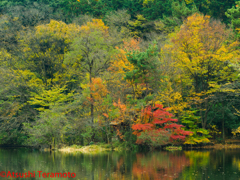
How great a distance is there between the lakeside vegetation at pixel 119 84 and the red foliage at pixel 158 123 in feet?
0.27

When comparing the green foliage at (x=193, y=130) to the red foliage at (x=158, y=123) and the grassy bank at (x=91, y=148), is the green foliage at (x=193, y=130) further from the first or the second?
the grassy bank at (x=91, y=148)

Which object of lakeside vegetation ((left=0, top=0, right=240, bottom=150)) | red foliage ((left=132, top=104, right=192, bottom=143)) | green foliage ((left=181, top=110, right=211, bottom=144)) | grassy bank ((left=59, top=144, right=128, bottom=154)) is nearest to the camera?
red foliage ((left=132, top=104, right=192, bottom=143))

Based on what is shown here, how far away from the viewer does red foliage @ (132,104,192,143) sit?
2348 centimetres

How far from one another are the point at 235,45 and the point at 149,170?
59.9ft

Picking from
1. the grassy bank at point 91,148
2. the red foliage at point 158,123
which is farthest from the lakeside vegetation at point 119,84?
the grassy bank at point 91,148

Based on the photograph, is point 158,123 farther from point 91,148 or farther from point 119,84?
point 91,148

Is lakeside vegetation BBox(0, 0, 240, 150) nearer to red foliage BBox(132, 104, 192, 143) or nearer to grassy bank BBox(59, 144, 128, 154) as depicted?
red foliage BBox(132, 104, 192, 143)

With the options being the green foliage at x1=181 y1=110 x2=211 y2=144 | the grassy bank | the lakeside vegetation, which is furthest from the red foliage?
the grassy bank

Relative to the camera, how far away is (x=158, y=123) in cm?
2447

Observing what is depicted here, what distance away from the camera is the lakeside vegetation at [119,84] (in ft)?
81.6

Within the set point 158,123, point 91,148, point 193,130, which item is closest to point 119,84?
point 158,123

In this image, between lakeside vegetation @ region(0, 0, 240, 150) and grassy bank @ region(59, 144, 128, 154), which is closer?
lakeside vegetation @ region(0, 0, 240, 150)

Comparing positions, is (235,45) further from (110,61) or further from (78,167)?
(78,167)

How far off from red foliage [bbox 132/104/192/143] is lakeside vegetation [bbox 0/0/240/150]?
8cm
